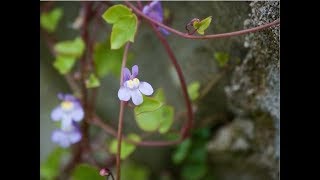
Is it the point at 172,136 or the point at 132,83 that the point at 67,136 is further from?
the point at 132,83

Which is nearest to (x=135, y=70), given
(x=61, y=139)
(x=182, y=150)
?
(x=61, y=139)

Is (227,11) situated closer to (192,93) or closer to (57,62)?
(192,93)

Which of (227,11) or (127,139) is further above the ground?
(227,11)

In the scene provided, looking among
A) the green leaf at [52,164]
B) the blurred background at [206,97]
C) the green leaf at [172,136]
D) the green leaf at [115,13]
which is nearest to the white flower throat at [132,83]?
the green leaf at [115,13]

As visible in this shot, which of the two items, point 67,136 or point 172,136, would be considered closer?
point 67,136

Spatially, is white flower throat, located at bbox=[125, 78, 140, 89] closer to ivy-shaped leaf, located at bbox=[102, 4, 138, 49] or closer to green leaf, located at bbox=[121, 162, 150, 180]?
ivy-shaped leaf, located at bbox=[102, 4, 138, 49]

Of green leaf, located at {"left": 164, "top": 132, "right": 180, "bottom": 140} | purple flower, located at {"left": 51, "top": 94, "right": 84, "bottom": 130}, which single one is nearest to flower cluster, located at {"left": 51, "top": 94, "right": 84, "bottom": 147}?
purple flower, located at {"left": 51, "top": 94, "right": 84, "bottom": 130}

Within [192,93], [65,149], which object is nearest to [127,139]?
[192,93]
